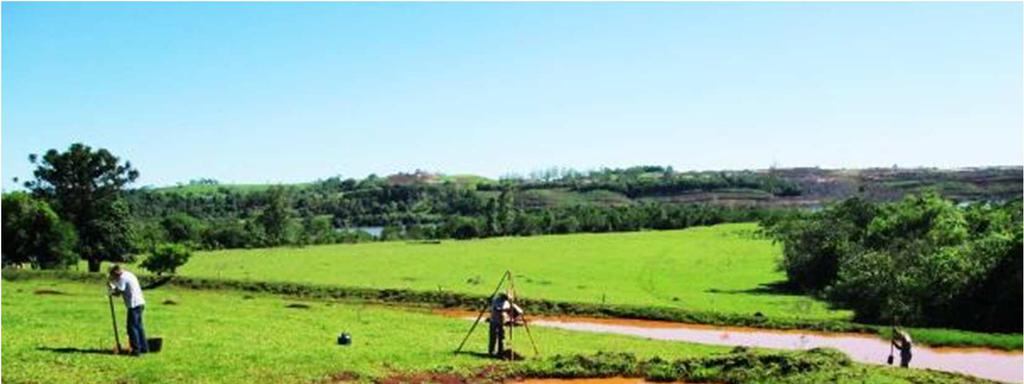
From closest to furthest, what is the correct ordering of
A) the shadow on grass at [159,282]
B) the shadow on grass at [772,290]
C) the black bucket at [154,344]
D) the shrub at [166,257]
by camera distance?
1. the black bucket at [154,344]
2. the shadow on grass at [159,282]
3. the shadow on grass at [772,290]
4. the shrub at [166,257]

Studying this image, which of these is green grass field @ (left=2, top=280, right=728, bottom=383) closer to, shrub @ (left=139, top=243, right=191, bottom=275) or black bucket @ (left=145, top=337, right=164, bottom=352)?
black bucket @ (left=145, top=337, right=164, bottom=352)

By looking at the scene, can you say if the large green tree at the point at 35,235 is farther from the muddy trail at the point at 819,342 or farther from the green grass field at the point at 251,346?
the muddy trail at the point at 819,342

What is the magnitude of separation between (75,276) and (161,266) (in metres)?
9.57

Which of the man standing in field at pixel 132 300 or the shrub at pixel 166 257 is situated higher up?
the man standing in field at pixel 132 300

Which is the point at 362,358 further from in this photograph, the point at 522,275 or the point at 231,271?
the point at 231,271

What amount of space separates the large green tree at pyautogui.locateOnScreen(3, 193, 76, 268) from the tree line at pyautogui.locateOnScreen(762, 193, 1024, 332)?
63.3m

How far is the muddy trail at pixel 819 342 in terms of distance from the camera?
41.2 meters

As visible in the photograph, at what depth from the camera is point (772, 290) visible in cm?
7862

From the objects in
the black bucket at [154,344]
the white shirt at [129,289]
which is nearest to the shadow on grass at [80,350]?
the black bucket at [154,344]

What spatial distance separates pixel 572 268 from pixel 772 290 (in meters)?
22.4

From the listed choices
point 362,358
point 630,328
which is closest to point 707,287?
point 630,328

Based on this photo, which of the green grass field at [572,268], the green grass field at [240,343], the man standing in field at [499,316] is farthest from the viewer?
the green grass field at [572,268]

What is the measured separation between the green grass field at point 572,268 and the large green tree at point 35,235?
11.0m

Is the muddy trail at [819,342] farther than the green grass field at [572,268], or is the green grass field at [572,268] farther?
the green grass field at [572,268]
